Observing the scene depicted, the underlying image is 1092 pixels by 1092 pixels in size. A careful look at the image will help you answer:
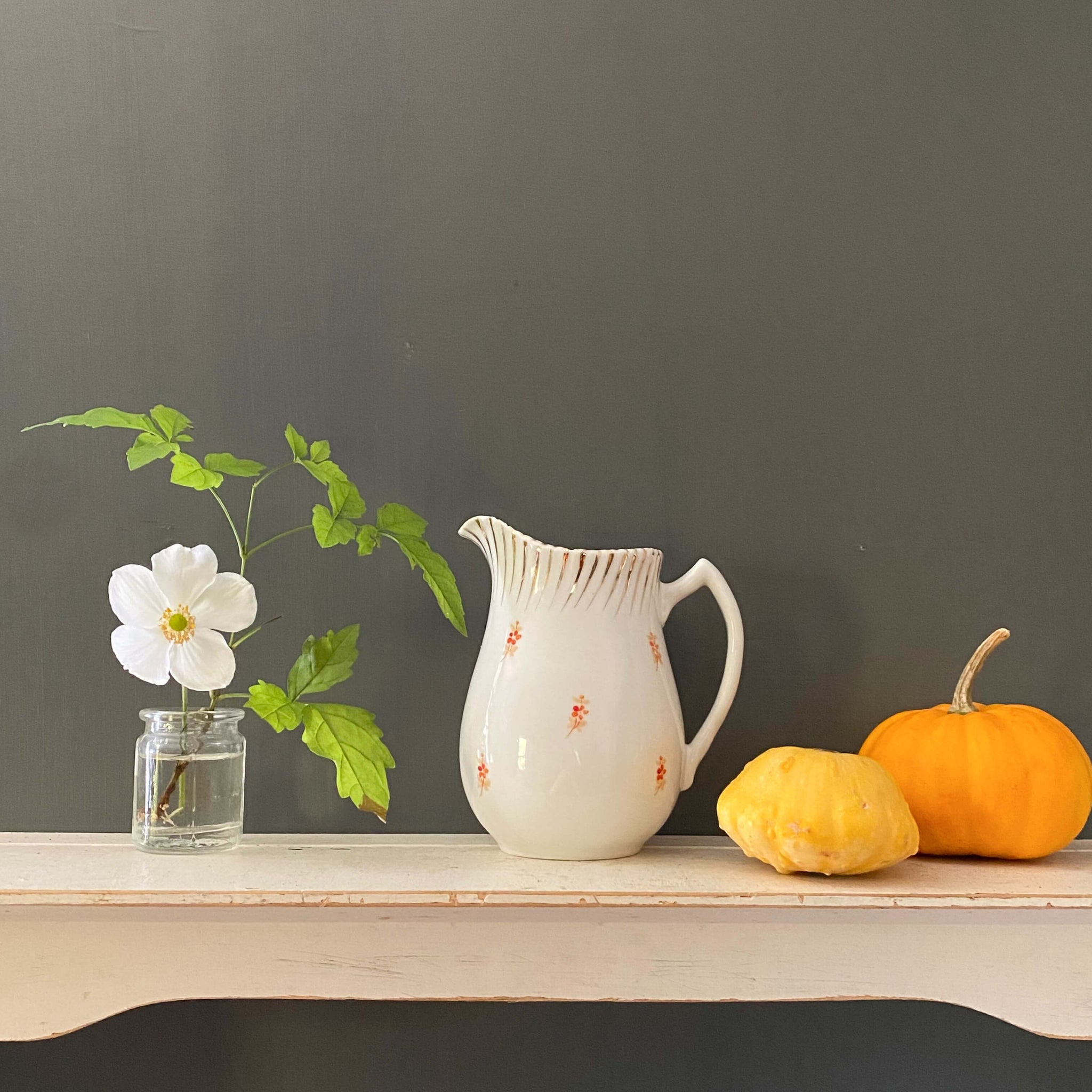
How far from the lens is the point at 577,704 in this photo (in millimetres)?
808

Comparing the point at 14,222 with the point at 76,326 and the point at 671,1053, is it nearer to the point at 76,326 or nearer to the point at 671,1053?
the point at 76,326

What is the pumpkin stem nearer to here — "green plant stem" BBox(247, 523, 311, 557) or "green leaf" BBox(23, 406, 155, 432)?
"green plant stem" BBox(247, 523, 311, 557)

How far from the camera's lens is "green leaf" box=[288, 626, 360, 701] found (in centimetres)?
86

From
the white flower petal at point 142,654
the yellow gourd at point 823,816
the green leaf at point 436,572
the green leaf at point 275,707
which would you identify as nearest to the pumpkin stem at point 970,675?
the yellow gourd at point 823,816

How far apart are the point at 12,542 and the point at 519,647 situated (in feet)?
1.65

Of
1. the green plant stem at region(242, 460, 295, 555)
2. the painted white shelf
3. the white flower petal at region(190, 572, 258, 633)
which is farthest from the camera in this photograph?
the green plant stem at region(242, 460, 295, 555)

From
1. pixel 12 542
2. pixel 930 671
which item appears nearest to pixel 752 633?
pixel 930 671

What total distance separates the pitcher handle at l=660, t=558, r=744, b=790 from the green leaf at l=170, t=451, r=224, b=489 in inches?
15.0

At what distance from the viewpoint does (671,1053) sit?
959 mm

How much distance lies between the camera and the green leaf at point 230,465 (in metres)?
0.85

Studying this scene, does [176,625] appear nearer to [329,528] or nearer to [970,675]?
[329,528]

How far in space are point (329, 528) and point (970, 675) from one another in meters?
0.55

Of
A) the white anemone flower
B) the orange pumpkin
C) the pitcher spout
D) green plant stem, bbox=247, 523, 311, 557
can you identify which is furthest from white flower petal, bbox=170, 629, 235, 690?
the orange pumpkin

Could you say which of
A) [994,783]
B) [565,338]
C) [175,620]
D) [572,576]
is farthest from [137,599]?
[994,783]
